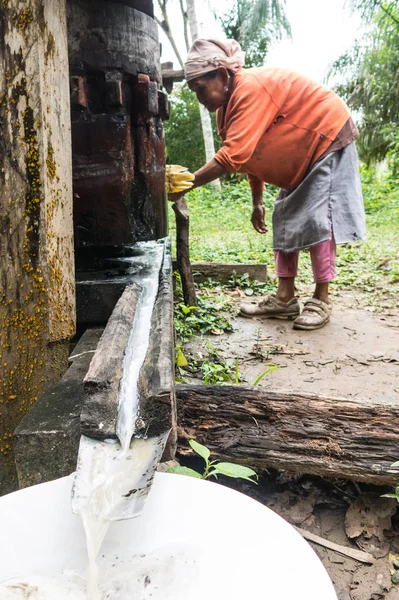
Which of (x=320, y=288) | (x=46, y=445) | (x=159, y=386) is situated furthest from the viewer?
(x=320, y=288)

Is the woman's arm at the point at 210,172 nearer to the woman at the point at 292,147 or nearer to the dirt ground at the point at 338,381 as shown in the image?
the woman at the point at 292,147

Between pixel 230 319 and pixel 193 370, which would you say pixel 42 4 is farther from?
pixel 230 319

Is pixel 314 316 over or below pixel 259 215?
below

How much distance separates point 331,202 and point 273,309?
3.05 feet

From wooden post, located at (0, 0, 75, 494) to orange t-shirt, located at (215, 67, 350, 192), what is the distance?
171 cm

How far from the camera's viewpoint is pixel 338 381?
2.67 metres

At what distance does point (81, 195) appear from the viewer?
232 cm

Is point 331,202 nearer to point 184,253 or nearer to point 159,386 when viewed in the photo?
point 184,253

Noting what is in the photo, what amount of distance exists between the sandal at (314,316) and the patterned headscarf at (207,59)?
5.61 ft

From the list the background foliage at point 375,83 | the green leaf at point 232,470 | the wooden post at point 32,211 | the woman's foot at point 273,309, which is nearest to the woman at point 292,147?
the woman's foot at point 273,309

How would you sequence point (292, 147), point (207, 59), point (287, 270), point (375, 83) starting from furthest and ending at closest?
point (375, 83) → point (287, 270) → point (292, 147) → point (207, 59)

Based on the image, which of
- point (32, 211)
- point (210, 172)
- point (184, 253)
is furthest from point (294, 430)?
point (184, 253)

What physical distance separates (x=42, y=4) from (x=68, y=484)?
1.33 metres

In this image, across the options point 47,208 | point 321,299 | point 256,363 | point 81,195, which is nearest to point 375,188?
point 321,299
